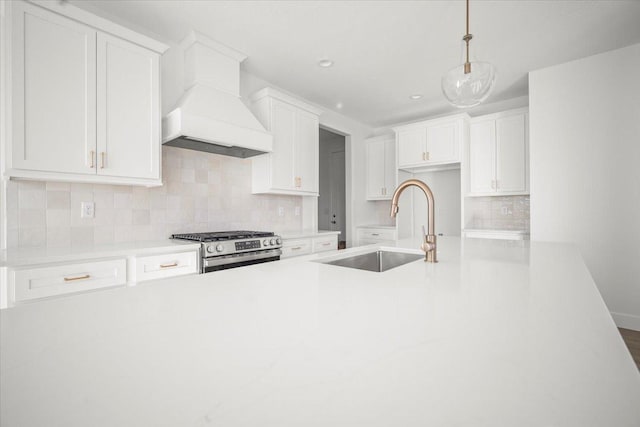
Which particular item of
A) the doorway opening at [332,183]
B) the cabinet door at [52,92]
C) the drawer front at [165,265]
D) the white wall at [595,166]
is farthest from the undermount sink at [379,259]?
the doorway opening at [332,183]

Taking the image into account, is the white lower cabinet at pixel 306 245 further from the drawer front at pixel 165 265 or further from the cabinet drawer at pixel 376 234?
the cabinet drawer at pixel 376 234

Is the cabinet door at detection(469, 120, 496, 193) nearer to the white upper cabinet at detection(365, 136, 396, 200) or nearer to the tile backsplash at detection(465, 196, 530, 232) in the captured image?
the tile backsplash at detection(465, 196, 530, 232)

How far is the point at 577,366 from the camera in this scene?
0.42 meters

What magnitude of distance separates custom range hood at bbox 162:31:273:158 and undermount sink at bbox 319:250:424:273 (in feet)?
5.29

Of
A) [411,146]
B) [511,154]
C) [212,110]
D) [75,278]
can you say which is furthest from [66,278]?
[511,154]

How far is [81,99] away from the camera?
1.91 meters

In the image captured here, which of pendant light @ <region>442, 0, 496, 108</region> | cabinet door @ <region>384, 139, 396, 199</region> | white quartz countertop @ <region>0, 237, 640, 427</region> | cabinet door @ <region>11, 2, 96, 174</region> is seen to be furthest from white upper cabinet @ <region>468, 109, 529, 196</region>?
cabinet door @ <region>11, 2, 96, 174</region>

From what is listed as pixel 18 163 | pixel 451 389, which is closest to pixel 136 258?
pixel 18 163

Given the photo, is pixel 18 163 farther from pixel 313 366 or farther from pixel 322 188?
pixel 322 188

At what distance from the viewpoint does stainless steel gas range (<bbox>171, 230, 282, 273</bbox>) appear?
7.33ft

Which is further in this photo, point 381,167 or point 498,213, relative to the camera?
point 381,167

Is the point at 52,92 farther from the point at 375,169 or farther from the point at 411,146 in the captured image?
the point at 375,169

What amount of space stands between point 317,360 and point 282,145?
306 centimetres

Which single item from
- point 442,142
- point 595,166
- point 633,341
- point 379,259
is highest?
point 442,142
